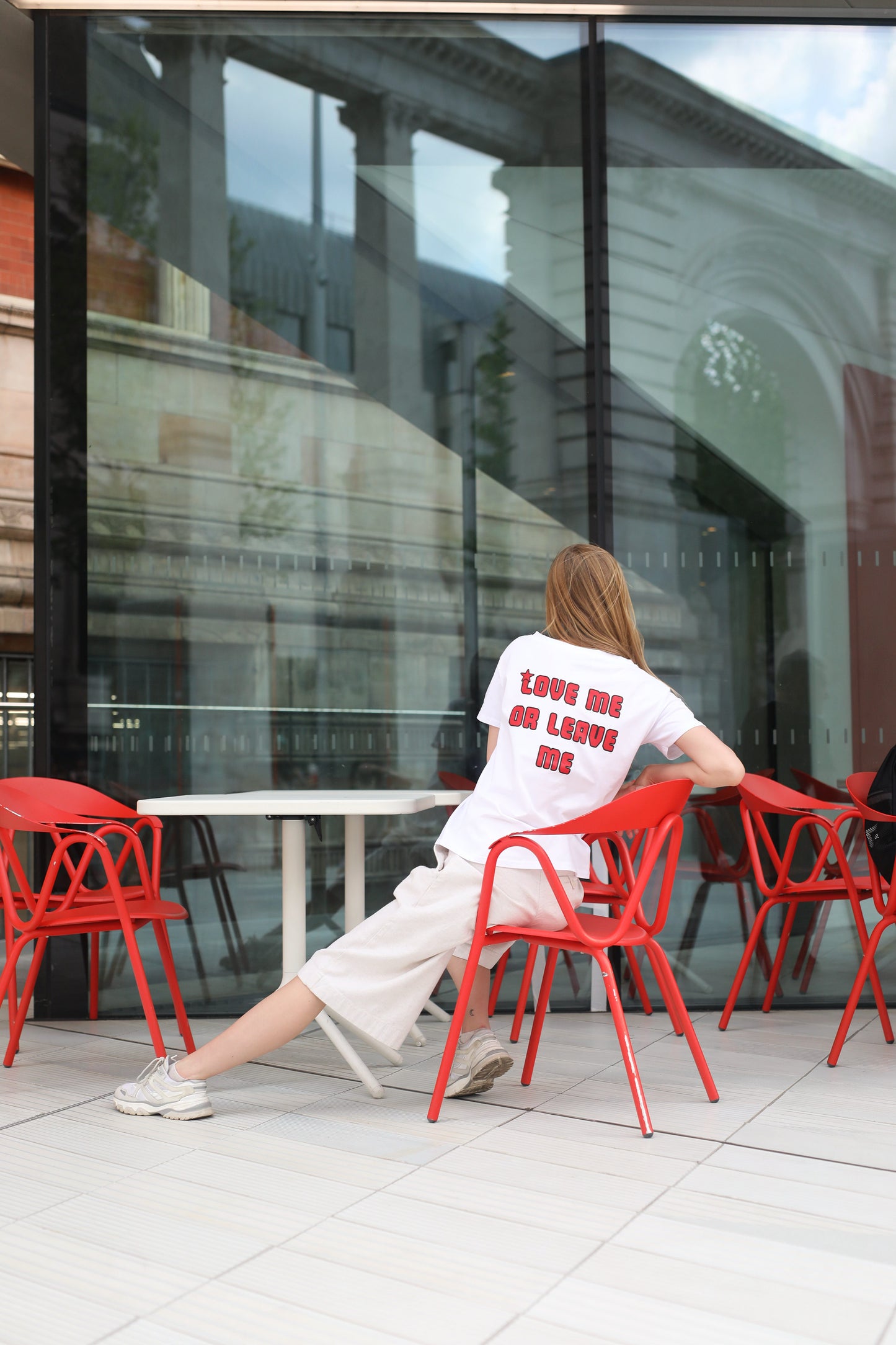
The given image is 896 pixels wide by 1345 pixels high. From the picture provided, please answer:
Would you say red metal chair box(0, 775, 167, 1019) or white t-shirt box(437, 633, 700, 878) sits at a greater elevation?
white t-shirt box(437, 633, 700, 878)

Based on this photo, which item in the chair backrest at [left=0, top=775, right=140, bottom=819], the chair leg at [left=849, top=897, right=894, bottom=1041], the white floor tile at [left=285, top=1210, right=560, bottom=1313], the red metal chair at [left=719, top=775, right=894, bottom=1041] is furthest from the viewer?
the chair backrest at [left=0, top=775, right=140, bottom=819]

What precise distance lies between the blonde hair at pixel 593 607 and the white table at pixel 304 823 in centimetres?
63

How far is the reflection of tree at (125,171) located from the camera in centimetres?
468

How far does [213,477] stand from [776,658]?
2.33 metres

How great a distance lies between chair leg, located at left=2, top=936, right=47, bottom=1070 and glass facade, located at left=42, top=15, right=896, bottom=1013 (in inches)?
27.9

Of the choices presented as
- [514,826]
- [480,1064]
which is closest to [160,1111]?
[480,1064]

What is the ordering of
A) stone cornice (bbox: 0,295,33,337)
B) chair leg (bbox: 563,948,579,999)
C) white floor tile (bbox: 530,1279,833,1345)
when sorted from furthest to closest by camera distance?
1. stone cornice (bbox: 0,295,33,337)
2. chair leg (bbox: 563,948,579,999)
3. white floor tile (bbox: 530,1279,833,1345)

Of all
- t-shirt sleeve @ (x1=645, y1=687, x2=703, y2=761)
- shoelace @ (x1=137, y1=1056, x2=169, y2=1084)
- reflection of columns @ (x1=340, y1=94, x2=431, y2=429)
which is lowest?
shoelace @ (x1=137, y1=1056, x2=169, y2=1084)

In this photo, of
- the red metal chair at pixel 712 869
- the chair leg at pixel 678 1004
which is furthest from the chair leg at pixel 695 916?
the chair leg at pixel 678 1004

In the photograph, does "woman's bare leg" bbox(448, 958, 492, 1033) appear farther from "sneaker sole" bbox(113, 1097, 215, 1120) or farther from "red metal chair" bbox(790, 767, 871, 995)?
"red metal chair" bbox(790, 767, 871, 995)

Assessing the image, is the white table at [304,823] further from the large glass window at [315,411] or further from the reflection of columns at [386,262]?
the reflection of columns at [386,262]

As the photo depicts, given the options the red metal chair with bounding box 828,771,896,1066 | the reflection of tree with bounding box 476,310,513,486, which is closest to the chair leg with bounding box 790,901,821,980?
the red metal chair with bounding box 828,771,896,1066

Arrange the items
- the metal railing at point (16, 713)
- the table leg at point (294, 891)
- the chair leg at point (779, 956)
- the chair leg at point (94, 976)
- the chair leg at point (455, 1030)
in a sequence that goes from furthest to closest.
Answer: the metal railing at point (16, 713), the chair leg at point (779, 956), the chair leg at point (94, 976), the table leg at point (294, 891), the chair leg at point (455, 1030)

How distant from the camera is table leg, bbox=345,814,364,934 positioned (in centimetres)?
379
